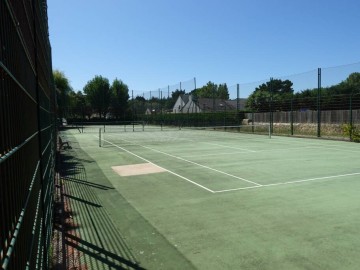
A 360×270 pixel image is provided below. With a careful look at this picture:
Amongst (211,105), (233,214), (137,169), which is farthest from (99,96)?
(233,214)

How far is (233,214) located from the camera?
636 cm

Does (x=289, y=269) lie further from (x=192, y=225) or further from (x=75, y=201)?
(x=75, y=201)

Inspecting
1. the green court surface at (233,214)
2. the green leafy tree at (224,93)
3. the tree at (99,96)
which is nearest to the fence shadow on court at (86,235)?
the green court surface at (233,214)

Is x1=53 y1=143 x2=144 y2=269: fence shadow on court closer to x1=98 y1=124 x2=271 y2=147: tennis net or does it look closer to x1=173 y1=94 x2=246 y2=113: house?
x1=98 y1=124 x2=271 y2=147: tennis net

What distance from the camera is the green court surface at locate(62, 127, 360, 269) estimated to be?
177 inches

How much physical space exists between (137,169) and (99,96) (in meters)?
62.6

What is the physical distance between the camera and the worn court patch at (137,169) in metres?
11.3

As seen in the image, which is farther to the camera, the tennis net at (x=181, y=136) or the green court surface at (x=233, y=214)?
the tennis net at (x=181, y=136)

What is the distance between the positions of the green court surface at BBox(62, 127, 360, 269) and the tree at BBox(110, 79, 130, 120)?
60.6m

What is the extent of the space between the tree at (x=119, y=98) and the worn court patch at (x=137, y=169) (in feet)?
189

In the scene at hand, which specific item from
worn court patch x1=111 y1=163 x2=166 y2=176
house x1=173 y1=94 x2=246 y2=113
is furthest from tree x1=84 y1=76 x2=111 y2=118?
worn court patch x1=111 y1=163 x2=166 y2=176

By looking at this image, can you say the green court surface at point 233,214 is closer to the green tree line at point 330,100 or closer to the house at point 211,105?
the green tree line at point 330,100

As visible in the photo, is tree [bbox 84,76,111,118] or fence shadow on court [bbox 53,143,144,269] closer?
fence shadow on court [bbox 53,143,144,269]

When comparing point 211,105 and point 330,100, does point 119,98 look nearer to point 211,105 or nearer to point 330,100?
point 211,105
